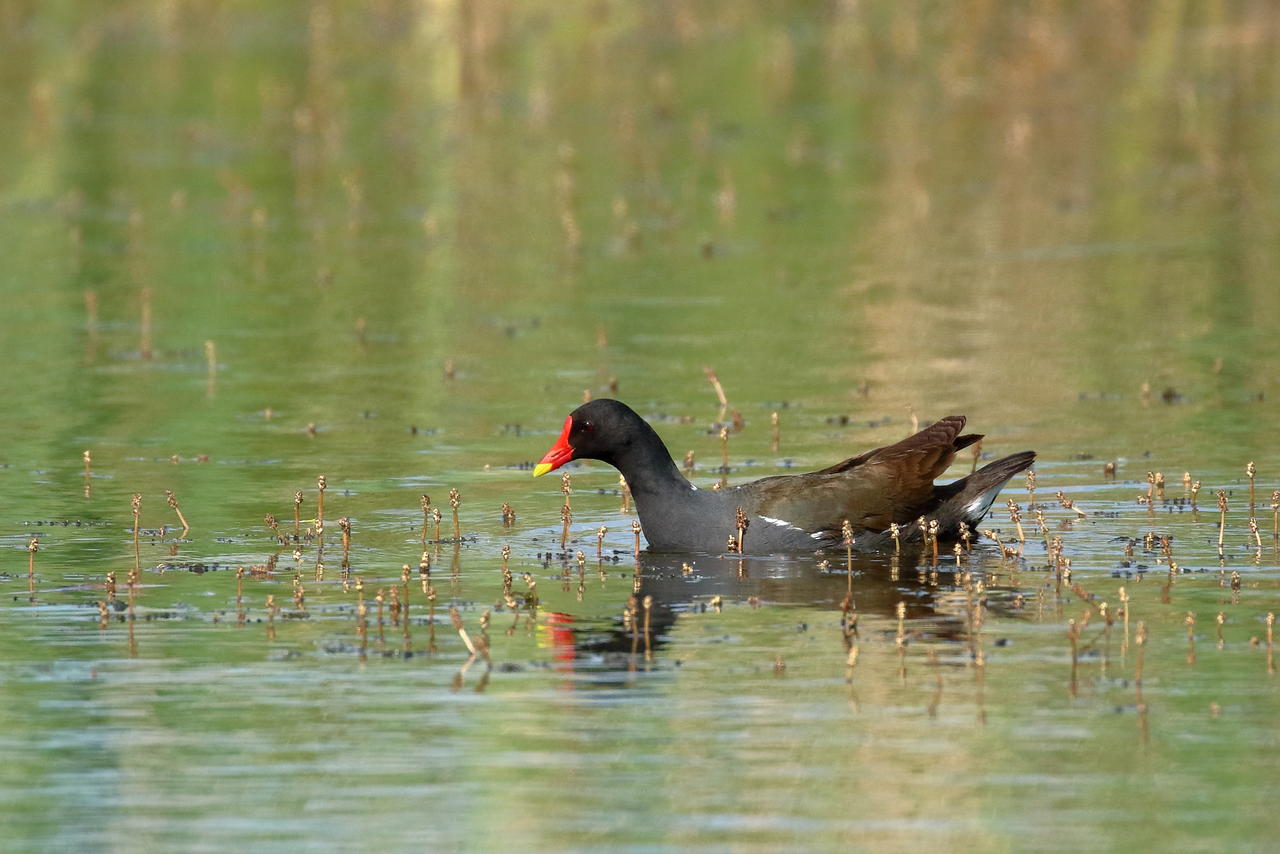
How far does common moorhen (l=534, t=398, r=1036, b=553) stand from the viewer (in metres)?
13.7

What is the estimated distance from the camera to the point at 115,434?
17766mm

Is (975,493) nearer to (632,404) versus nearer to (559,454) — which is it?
(559,454)

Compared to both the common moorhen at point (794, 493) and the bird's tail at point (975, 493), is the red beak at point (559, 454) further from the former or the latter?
the bird's tail at point (975, 493)

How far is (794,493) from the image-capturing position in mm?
13719

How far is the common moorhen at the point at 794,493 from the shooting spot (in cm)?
1369

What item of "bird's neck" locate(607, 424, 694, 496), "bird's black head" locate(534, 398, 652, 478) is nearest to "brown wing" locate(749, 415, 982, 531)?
"bird's neck" locate(607, 424, 694, 496)

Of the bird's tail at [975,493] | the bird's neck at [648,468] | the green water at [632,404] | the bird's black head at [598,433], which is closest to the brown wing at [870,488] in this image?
the bird's tail at [975,493]

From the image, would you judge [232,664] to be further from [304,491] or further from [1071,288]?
[1071,288]

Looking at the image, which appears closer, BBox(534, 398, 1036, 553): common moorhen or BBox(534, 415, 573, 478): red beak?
BBox(534, 398, 1036, 553): common moorhen

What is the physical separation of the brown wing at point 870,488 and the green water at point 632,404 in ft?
1.06

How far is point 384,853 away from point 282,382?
12.1 meters

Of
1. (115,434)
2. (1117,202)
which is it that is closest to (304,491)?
(115,434)

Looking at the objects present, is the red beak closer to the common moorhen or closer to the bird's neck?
the common moorhen

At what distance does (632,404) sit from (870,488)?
4.88 metres
